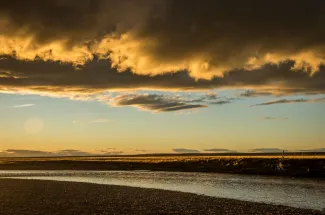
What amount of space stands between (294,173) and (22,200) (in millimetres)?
43701

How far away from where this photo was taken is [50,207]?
90.1 ft

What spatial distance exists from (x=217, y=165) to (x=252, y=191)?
3984 centimetres

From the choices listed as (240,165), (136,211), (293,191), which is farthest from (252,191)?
(240,165)

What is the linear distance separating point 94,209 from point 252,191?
1978 centimetres

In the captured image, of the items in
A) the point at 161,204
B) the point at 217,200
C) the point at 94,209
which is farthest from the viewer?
the point at 217,200

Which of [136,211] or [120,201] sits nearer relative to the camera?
[136,211]

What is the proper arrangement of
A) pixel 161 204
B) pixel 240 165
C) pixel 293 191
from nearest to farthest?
pixel 161 204 < pixel 293 191 < pixel 240 165

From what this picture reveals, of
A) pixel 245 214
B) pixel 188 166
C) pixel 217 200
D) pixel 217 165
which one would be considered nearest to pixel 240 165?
pixel 217 165

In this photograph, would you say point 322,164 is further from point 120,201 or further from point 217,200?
point 120,201

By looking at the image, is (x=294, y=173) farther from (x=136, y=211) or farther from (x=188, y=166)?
(x=136, y=211)

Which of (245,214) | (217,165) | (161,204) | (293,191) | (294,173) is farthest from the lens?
(217,165)

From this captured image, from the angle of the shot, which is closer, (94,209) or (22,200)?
(94,209)

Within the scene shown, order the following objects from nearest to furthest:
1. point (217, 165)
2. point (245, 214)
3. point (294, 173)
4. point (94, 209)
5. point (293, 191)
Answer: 1. point (245, 214)
2. point (94, 209)
3. point (293, 191)
4. point (294, 173)
5. point (217, 165)

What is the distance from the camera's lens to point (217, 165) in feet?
262
